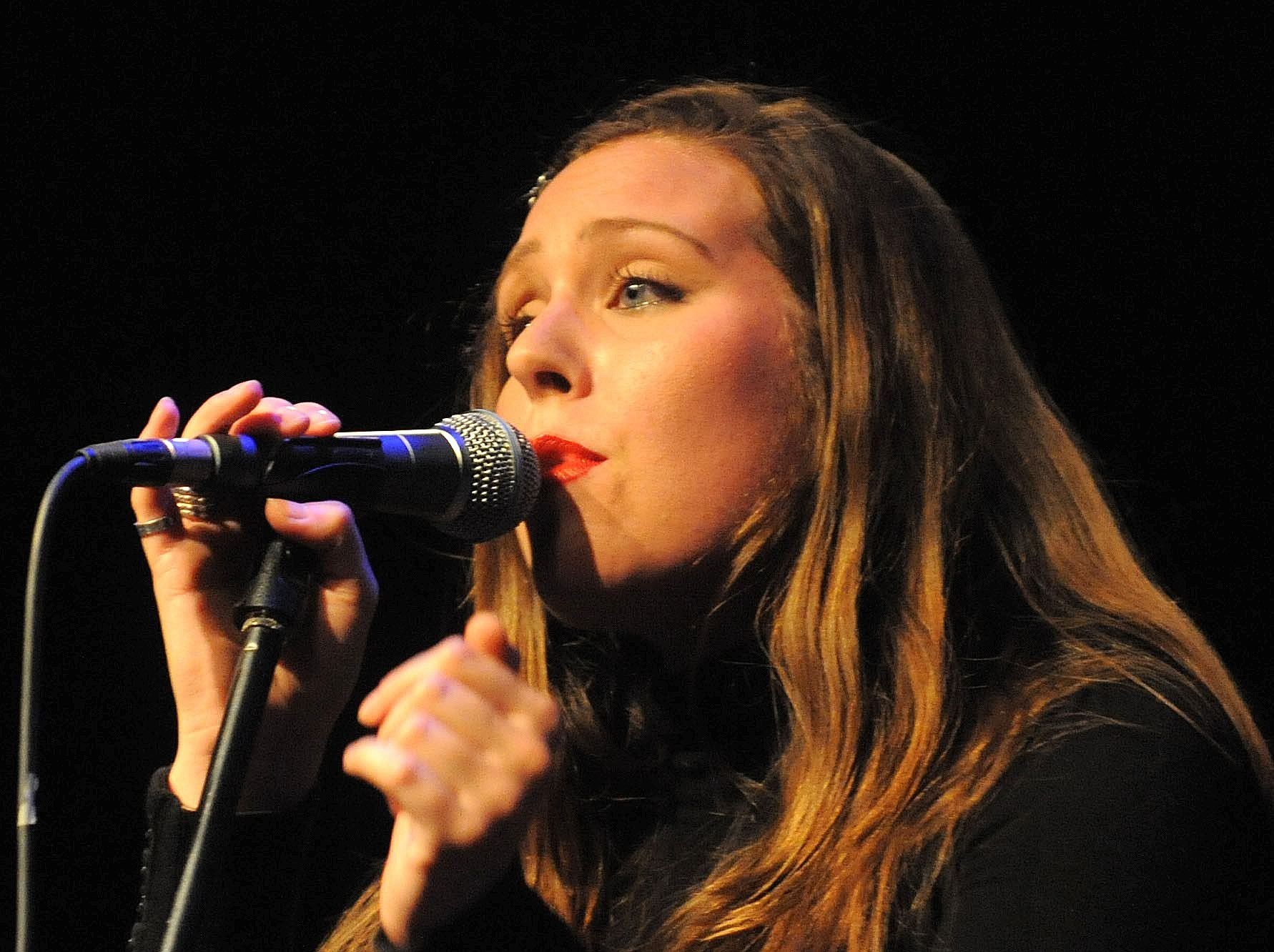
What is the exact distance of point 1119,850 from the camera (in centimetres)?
113

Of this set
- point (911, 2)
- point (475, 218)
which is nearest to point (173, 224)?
point (475, 218)

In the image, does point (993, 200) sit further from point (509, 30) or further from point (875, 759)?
point (875, 759)

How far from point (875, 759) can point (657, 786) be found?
407mm

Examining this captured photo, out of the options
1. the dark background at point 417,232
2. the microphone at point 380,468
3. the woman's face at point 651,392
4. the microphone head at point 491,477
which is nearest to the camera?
the microphone at point 380,468

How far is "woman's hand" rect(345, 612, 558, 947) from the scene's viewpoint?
94 cm

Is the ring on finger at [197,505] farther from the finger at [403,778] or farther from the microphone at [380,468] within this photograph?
the finger at [403,778]

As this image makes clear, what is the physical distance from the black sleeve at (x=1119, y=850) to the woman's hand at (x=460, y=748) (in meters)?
0.46

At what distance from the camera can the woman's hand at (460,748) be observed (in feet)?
3.09

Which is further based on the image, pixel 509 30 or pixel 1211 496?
pixel 509 30

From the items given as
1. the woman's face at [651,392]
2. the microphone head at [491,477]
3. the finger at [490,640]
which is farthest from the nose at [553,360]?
the finger at [490,640]

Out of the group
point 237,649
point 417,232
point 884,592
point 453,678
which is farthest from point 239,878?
point 417,232

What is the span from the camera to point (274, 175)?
95.7 inches

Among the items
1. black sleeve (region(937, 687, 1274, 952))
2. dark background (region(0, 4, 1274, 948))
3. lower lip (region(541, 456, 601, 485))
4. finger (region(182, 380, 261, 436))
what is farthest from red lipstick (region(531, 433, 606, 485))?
dark background (region(0, 4, 1274, 948))

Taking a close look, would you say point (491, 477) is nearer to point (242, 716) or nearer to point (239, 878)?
point (242, 716)
